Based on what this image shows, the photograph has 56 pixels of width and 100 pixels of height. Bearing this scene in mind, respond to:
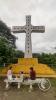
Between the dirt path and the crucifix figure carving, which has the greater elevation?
the crucifix figure carving

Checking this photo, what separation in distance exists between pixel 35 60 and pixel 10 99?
399 inches

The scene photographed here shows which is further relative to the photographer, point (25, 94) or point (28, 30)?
point (28, 30)

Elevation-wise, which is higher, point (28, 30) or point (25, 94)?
point (28, 30)

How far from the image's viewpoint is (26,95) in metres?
11.5

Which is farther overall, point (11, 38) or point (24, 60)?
point (11, 38)

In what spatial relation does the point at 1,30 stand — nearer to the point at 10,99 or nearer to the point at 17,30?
the point at 17,30

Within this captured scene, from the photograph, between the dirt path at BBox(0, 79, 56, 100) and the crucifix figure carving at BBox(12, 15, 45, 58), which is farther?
the crucifix figure carving at BBox(12, 15, 45, 58)

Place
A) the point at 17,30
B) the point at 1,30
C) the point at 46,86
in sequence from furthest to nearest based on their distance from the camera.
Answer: the point at 1,30
the point at 17,30
the point at 46,86

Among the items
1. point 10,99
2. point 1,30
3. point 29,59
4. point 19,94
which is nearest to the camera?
point 10,99

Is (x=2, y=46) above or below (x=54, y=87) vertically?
above

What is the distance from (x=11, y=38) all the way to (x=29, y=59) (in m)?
16.3

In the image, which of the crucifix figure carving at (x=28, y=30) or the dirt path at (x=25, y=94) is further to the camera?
the crucifix figure carving at (x=28, y=30)

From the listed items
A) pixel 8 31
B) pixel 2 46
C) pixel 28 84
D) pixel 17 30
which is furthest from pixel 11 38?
pixel 28 84

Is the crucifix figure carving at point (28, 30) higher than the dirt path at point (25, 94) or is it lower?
higher
